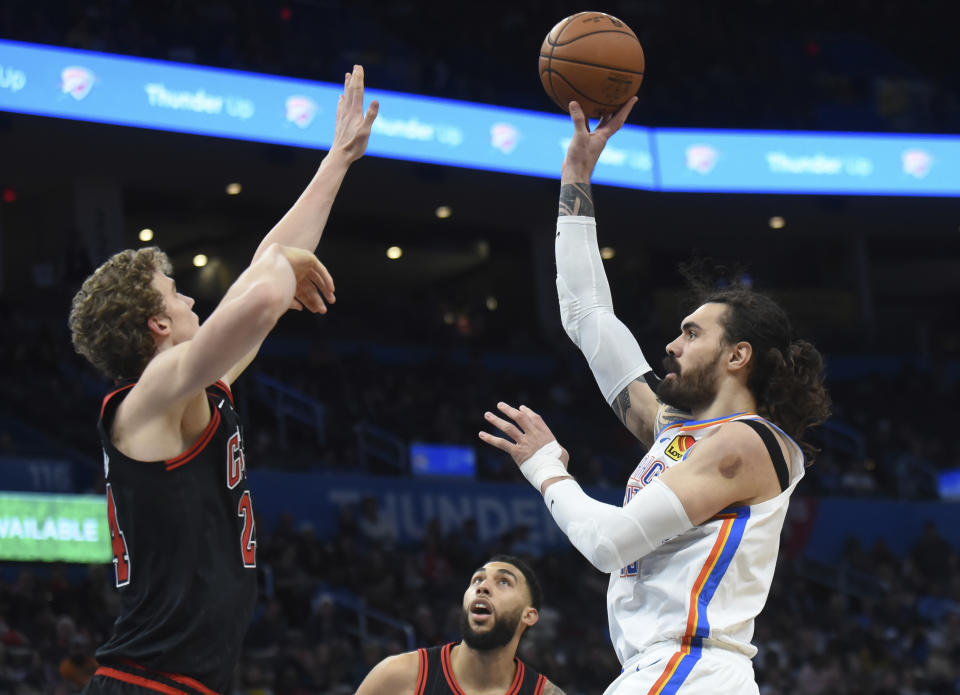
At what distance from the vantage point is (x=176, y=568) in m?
2.84

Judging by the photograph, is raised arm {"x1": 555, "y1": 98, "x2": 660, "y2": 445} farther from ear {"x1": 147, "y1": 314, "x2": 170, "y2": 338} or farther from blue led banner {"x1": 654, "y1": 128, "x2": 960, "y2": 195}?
blue led banner {"x1": 654, "y1": 128, "x2": 960, "y2": 195}

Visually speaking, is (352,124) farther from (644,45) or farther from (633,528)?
(644,45)

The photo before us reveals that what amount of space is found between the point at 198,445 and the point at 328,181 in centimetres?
90

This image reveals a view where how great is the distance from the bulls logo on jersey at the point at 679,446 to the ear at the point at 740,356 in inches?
9.6

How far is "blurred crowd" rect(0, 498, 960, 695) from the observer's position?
9992mm

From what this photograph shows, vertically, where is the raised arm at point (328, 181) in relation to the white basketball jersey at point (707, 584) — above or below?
above

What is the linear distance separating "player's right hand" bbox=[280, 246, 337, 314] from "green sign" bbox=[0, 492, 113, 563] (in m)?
8.84

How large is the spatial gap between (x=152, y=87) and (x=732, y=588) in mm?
13903

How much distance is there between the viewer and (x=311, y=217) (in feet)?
11.1

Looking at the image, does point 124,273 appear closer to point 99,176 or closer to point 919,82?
point 99,176

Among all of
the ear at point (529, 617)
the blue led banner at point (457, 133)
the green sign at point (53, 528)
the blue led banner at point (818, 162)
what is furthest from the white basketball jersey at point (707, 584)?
the blue led banner at point (818, 162)

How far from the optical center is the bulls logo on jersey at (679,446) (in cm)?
355

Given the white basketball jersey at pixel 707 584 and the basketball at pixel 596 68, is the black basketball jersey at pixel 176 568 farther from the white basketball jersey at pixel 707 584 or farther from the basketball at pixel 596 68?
the basketball at pixel 596 68

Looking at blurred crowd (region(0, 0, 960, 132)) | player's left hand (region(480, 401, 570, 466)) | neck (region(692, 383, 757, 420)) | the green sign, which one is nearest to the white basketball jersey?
neck (region(692, 383, 757, 420))
